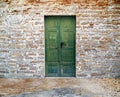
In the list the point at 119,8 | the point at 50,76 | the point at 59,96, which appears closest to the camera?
the point at 59,96

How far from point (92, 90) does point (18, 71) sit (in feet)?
8.22

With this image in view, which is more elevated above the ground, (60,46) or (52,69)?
(60,46)

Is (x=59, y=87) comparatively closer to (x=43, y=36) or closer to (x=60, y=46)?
(x=60, y=46)

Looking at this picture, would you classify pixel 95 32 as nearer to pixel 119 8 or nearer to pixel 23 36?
pixel 119 8

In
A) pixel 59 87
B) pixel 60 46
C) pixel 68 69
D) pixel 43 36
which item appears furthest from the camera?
pixel 68 69

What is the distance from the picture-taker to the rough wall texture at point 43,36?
809 cm

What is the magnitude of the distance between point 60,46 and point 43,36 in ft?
2.06

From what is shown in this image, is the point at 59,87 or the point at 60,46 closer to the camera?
the point at 59,87

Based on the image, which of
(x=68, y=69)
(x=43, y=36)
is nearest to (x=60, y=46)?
(x=43, y=36)

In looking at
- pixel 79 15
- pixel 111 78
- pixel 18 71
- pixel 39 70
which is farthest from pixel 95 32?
pixel 18 71

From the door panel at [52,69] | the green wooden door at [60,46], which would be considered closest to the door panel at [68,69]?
the green wooden door at [60,46]

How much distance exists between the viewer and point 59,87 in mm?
7531

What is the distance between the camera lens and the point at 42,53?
8367mm

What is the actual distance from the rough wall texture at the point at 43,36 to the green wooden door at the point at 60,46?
0.20 meters
